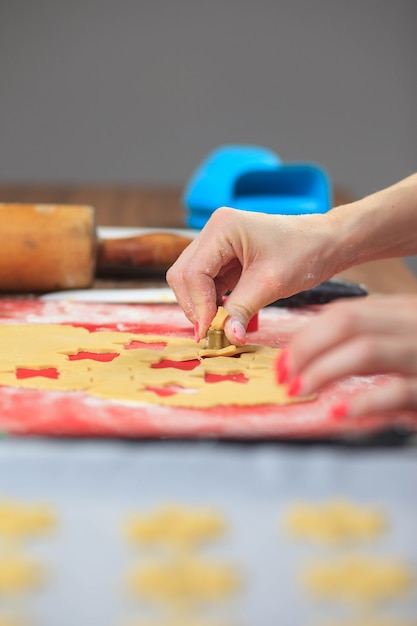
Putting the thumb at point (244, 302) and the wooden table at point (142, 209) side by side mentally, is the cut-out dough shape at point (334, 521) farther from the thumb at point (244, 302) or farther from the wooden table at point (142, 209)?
the wooden table at point (142, 209)

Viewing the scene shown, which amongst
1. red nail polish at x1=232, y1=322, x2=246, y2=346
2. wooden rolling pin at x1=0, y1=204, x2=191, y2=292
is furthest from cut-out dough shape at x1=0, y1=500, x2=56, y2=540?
wooden rolling pin at x1=0, y1=204, x2=191, y2=292

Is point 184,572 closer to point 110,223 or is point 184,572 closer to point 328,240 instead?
point 328,240

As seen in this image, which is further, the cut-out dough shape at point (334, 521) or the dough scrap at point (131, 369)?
the dough scrap at point (131, 369)

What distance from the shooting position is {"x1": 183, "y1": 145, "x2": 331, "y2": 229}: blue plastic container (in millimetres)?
2803

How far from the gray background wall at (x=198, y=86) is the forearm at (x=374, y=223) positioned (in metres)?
4.23

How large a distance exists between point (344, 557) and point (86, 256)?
1334 millimetres

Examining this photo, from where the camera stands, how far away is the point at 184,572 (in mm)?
732

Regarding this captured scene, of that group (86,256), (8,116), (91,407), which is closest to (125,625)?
(91,407)

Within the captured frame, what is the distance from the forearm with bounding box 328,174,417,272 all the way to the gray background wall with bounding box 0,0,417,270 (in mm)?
4228

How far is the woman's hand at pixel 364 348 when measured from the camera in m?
0.84

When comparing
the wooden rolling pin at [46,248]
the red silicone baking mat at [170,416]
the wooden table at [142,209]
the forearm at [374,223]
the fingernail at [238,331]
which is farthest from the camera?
the wooden table at [142,209]

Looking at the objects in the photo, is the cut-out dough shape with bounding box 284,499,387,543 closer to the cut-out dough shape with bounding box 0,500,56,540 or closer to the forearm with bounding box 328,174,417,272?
the cut-out dough shape with bounding box 0,500,56,540

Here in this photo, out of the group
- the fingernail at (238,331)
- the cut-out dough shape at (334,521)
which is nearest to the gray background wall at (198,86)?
the fingernail at (238,331)

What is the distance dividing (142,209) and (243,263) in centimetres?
211
